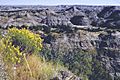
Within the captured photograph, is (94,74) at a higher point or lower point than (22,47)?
lower

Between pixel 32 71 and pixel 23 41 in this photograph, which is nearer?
pixel 32 71

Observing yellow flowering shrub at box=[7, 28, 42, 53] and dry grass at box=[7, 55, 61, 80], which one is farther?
yellow flowering shrub at box=[7, 28, 42, 53]

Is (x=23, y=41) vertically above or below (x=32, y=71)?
below

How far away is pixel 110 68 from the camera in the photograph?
2652 cm

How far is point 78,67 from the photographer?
16.8 meters

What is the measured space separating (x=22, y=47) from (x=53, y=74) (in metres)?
2.14

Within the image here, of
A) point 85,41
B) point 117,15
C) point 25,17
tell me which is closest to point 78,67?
point 85,41

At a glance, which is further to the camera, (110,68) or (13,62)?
(110,68)

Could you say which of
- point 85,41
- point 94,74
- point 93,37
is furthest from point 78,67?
point 93,37

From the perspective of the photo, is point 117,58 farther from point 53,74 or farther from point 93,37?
point 53,74

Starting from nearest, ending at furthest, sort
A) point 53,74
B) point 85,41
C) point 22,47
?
point 53,74, point 22,47, point 85,41

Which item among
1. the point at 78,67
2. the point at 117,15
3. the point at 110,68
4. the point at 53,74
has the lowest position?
the point at 117,15

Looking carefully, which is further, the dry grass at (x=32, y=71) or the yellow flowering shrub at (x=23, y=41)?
the yellow flowering shrub at (x=23, y=41)

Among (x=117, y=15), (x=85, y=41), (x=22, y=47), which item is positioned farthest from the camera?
(x=117, y=15)
